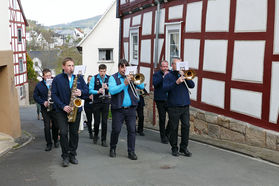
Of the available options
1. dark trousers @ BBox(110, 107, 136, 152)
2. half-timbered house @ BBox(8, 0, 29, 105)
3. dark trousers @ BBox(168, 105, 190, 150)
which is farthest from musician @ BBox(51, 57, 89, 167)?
half-timbered house @ BBox(8, 0, 29, 105)

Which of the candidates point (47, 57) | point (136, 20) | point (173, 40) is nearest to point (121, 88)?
point (173, 40)

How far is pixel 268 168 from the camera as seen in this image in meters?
7.03

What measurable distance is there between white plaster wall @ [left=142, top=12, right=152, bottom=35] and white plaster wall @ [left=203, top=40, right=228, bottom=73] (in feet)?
16.0

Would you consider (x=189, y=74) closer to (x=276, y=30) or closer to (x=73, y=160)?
(x=276, y=30)

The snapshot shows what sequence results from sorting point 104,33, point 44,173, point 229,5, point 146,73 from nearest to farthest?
point 44,173
point 229,5
point 146,73
point 104,33

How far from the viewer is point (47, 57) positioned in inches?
3228

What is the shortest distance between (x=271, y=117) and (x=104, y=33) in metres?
29.8

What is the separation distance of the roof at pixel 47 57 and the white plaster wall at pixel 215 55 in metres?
72.7

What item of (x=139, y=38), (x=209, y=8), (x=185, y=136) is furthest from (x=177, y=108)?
(x=139, y=38)

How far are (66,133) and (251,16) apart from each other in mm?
4521

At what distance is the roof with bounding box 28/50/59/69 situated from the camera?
81438mm

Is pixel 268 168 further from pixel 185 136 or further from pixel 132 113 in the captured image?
pixel 132 113

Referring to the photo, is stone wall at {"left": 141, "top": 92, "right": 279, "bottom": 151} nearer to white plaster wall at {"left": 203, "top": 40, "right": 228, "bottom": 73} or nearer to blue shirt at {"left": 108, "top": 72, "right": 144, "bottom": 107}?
white plaster wall at {"left": 203, "top": 40, "right": 228, "bottom": 73}

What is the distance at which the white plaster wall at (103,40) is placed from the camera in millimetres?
36688
